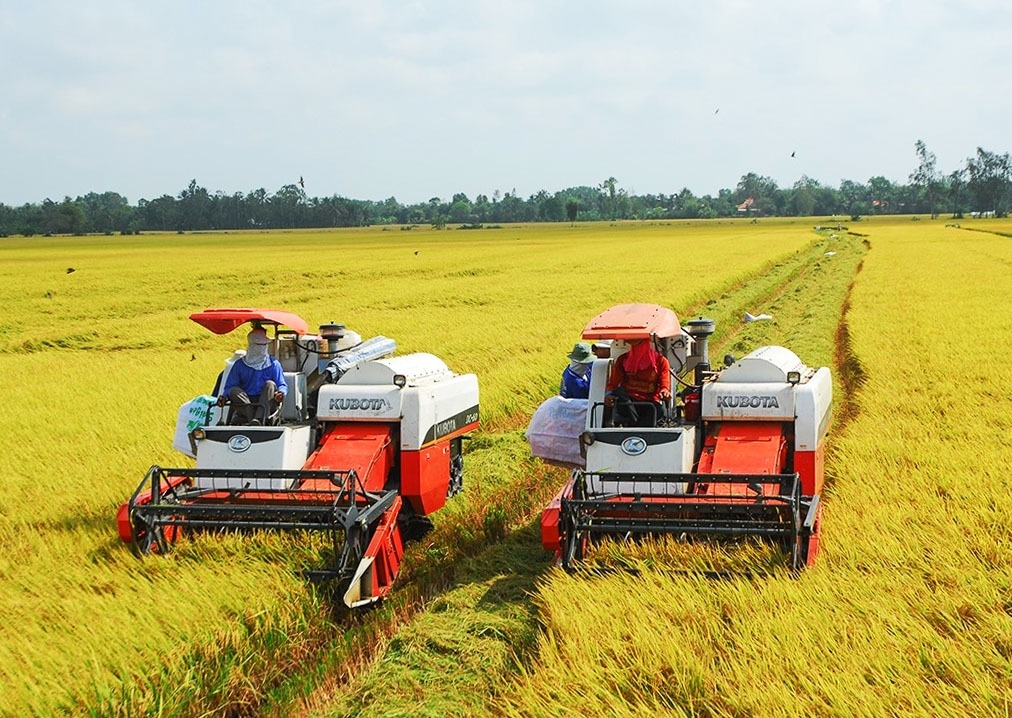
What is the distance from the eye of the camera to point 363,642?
5.50m

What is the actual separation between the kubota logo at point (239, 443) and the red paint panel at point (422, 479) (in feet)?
3.62

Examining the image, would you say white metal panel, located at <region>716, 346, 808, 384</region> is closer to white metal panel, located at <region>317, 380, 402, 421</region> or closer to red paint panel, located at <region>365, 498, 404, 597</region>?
white metal panel, located at <region>317, 380, 402, 421</region>

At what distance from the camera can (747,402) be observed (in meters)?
7.16

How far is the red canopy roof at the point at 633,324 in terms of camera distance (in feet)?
21.7

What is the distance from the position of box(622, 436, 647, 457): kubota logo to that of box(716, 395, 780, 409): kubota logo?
0.79m

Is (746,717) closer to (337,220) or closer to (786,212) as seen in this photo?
(337,220)

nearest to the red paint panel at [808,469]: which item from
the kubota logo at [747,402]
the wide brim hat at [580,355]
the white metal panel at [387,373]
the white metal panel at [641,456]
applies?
the kubota logo at [747,402]

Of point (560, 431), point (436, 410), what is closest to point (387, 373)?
point (436, 410)

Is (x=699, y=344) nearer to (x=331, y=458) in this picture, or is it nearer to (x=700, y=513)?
(x=700, y=513)

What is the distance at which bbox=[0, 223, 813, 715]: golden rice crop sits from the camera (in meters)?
Result: 4.66

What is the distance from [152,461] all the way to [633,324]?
14.9ft

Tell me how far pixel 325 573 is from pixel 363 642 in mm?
467

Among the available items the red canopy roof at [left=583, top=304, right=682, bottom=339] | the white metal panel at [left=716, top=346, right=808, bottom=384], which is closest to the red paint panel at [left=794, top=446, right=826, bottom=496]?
the white metal panel at [left=716, top=346, right=808, bottom=384]

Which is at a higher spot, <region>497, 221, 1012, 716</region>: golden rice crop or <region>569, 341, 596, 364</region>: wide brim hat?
<region>569, 341, 596, 364</region>: wide brim hat
